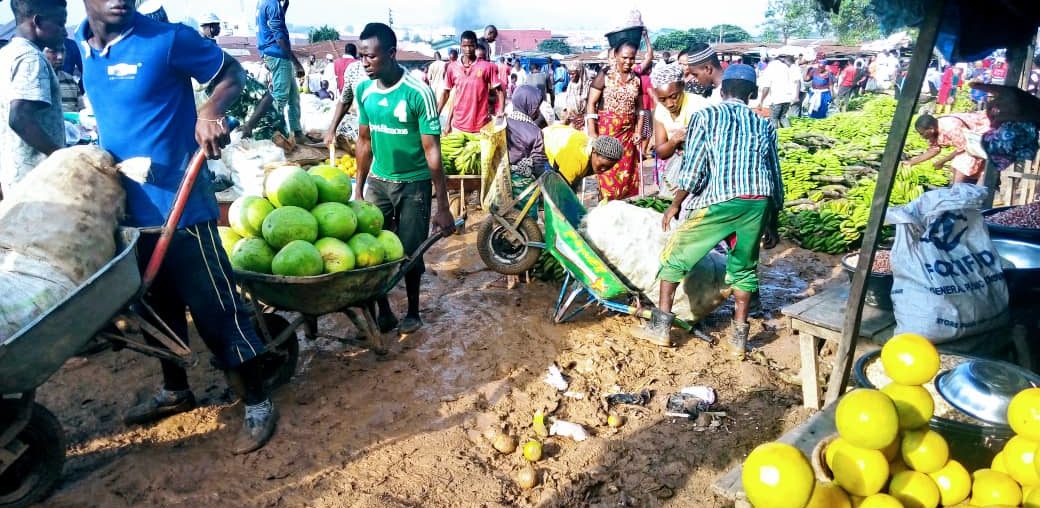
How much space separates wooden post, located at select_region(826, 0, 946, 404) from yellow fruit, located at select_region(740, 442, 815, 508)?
1.01m

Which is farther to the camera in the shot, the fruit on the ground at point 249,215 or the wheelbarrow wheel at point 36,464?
the fruit on the ground at point 249,215

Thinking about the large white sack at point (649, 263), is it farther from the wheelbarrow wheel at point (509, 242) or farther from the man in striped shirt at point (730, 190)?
the wheelbarrow wheel at point (509, 242)

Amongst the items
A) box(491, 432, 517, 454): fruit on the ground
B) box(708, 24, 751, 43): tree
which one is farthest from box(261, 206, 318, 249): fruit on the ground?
box(708, 24, 751, 43): tree

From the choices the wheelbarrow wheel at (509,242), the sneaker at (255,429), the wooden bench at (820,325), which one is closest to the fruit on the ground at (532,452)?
the sneaker at (255,429)

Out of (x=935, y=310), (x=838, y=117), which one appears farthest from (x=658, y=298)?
(x=838, y=117)

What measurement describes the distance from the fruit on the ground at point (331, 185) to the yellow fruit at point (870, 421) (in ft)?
11.1

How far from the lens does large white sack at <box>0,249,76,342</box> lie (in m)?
2.47

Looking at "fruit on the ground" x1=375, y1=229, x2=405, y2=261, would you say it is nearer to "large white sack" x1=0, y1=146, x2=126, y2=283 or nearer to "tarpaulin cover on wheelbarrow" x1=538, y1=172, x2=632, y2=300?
"tarpaulin cover on wheelbarrow" x1=538, y1=172, x2=632, y2=300

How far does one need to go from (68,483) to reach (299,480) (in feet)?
3.62

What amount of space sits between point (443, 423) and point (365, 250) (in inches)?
44.6

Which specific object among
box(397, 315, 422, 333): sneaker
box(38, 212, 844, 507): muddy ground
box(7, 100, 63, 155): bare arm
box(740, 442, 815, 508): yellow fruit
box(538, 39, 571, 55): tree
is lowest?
box(38, 212, 844, 507): muddy ground

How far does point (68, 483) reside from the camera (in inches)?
125

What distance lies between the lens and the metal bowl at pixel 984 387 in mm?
1830

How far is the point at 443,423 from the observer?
3799 mm
